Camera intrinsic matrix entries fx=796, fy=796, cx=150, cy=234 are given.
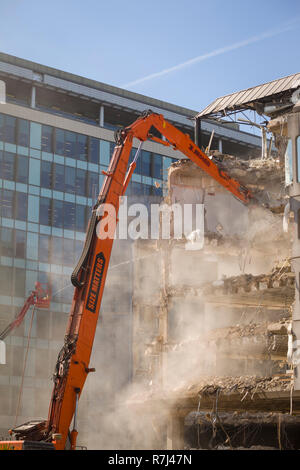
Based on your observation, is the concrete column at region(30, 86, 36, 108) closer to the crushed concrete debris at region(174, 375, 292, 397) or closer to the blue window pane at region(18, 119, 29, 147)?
the blue window pane at region(18, 119, 29, 147)

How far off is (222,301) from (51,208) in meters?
32.4

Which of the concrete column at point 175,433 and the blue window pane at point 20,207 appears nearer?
the concrete column at point 175,433

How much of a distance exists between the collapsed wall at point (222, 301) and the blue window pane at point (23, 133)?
2747 centimetres

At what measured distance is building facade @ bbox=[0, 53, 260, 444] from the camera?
204ft

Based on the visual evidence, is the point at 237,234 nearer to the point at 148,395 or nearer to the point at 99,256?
the point at 148,395

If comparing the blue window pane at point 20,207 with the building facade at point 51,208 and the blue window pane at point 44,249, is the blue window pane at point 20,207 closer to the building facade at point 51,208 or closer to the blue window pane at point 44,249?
the building facade at point 51,208

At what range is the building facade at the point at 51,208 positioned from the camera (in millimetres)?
62312

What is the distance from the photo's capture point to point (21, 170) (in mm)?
65875

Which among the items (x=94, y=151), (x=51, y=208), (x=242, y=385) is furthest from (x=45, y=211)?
(x=242, y=385)

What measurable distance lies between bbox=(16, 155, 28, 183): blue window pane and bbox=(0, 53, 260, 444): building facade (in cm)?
8

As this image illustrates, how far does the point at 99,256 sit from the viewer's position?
2573 cm

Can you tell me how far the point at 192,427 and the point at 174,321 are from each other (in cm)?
560

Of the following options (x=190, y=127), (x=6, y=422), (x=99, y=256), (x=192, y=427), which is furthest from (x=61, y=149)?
(x=99, y=256)

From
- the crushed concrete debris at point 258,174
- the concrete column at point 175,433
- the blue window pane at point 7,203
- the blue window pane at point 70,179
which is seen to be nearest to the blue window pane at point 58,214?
the blue window pane at point 70,179
